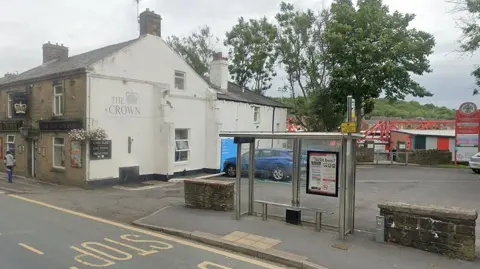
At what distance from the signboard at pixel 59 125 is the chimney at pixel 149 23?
5.64 m

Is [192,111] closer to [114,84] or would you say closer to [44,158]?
[114,84]

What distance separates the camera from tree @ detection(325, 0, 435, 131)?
25.6 meters

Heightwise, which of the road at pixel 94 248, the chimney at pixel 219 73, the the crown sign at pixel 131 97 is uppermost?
the chimney at pixel 219 73

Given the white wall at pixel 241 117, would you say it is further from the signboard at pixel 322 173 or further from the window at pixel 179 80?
the signboard at pixel 322 173

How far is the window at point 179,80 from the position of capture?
19047mm

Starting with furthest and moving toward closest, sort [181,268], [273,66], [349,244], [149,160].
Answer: [273,66]
[149,160]
[349,244]
[181,268]

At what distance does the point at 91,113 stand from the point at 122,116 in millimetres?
1535

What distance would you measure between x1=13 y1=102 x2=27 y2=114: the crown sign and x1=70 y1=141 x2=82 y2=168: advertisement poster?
460 cm

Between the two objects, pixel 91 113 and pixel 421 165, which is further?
pixel 421 165

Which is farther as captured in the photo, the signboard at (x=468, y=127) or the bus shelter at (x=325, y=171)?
the signboard at (x=468, y=127)

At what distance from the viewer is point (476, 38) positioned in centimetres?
1944

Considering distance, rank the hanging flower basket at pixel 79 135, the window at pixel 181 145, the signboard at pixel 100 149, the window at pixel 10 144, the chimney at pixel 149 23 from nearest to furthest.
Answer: the hanging flower basket at pixel 79 135 → the signboard at pixel 100 149 → the chimney at pixel 149 23 → the window at pixel 181 145 → the window at pixel 10 144

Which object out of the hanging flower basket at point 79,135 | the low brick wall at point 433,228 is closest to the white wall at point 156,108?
the hanging flower basket at point 79,135

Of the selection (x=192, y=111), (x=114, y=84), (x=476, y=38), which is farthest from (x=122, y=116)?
(x=476, y=38)
